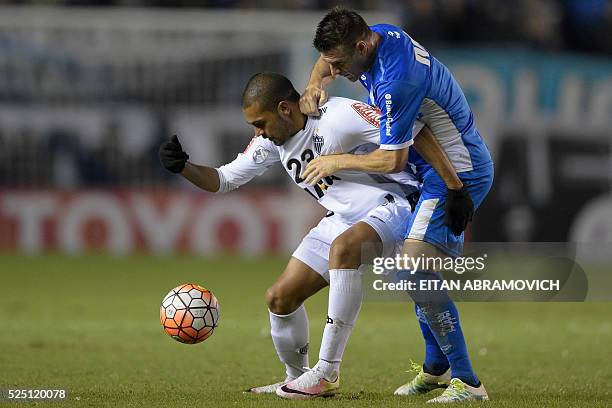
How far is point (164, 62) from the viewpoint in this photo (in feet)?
56.2

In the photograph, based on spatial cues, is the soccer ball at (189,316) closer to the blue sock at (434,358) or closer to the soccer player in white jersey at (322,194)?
the soccer player in white jersey at (322,194)

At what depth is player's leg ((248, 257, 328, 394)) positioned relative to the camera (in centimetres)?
702

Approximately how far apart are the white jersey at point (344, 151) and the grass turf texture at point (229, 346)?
3.98 feet

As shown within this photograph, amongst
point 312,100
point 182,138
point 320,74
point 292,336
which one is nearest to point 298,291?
point 292,336

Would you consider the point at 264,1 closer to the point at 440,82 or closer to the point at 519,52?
the point at 519,52

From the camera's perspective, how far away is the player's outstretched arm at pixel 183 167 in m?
6.95

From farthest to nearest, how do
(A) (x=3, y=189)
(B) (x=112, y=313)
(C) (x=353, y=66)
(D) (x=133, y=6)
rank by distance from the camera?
(D) (x=133, y=6) → (A) (x=3, y=189) → (B) (x=112, y=313) → (C) (x=353, y=66)

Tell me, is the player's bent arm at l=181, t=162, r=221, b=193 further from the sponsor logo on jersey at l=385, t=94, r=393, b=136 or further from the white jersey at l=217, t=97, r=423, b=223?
the sponsor logo on jersey at l=385, t=94, r=393, b=136

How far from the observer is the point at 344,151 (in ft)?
23.0

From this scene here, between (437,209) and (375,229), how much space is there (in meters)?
0.39

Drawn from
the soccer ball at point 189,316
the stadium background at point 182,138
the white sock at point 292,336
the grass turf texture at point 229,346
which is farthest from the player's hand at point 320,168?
the stadium background at point 182,138

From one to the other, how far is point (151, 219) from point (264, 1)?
4.15 metres

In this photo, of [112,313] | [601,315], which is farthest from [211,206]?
[601,315]

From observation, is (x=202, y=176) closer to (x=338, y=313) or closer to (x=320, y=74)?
(x=320, y=74)
